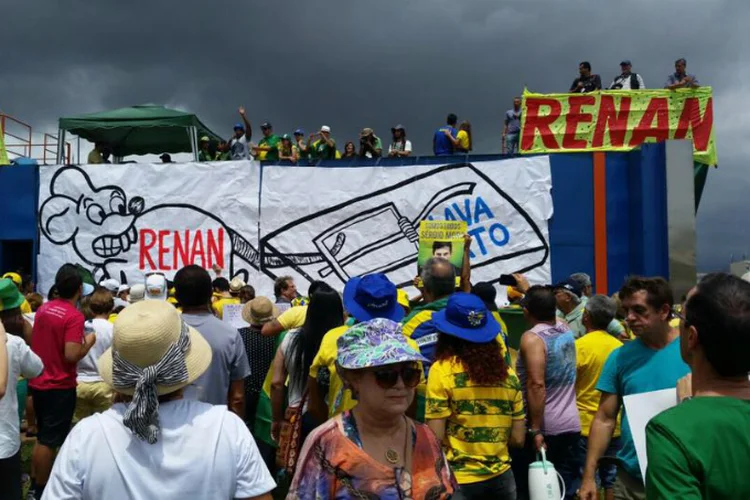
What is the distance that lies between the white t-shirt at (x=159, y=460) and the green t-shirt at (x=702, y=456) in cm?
119

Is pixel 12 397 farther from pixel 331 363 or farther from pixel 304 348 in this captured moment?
pixel 331 363

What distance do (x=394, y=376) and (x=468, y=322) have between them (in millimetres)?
1139

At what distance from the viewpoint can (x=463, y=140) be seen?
13031 millimetres

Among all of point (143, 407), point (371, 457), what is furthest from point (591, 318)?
point (143, 407)

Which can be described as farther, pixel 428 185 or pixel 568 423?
pixel 428 185

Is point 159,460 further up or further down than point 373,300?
further down

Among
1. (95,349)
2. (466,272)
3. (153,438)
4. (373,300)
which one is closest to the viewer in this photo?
(153,438)

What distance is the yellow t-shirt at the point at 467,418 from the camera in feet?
10.4

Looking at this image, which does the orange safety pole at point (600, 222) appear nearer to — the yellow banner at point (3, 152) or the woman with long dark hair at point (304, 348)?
the woman with long dark hair at point (304, 348)

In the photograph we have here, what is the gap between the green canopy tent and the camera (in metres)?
14.0

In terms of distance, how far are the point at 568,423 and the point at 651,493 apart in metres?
2.76

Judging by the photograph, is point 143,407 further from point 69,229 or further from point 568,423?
point 69,229

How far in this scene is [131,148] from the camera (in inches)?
661

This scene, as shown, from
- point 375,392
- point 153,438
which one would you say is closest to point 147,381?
point 153,438
